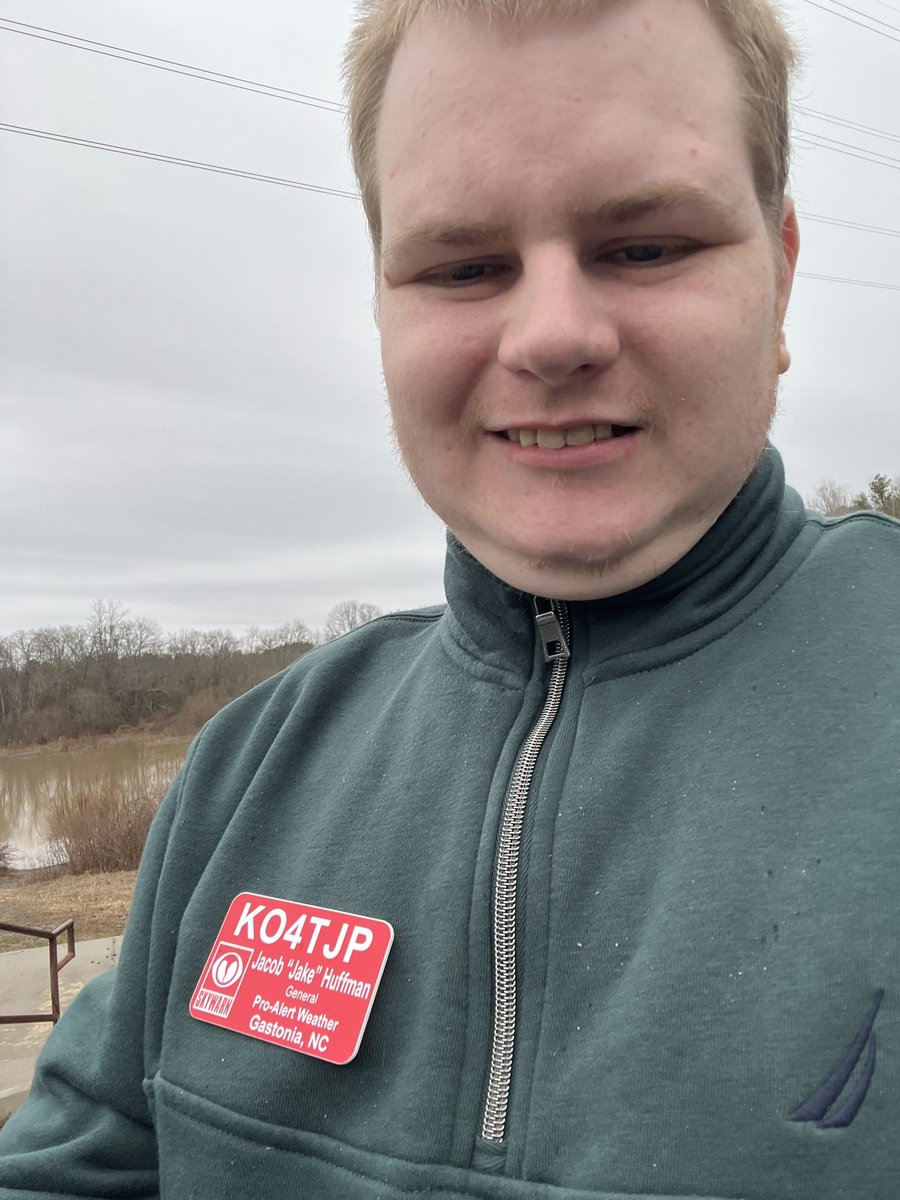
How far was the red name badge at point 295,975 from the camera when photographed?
3.32ft

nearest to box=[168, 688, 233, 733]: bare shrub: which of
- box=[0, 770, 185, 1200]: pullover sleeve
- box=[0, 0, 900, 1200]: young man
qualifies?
box=[0, 770, 185, 1200]: pullover sleeve

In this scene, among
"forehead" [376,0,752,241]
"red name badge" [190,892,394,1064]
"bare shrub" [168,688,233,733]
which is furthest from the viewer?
"bare shrub" [168,688,233,733]

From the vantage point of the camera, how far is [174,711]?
4012 centimetres

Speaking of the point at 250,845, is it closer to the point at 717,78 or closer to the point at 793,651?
the point at 793,651

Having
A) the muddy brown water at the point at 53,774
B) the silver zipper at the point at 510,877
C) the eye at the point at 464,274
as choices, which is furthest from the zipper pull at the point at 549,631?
the muddy brown water at the point at 53,774

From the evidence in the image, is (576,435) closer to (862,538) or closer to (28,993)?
(862,538)

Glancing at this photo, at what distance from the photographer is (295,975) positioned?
1070 mm

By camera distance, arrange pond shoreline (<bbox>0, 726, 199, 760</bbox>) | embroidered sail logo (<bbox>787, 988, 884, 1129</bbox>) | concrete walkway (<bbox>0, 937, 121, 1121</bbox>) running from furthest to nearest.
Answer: pond shoreline (<bbox>0, 726, 199, 760</bbox>) < concrete walkway (<bbox>0, 937, 121, 1121</bbox>) < embroidered sail logo (<bbox>787, 988, 884, 1129</bbox>)

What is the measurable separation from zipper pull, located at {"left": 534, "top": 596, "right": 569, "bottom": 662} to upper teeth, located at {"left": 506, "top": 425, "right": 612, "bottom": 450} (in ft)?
0.70

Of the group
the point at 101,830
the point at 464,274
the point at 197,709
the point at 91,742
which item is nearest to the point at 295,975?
the point at 464,274

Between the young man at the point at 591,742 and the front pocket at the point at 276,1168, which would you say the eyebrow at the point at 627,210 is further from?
the front pocket at the point at 276,1168

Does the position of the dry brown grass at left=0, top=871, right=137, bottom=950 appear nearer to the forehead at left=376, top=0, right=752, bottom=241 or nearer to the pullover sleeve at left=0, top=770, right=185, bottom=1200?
the pullover sleeve at left=0, top=770, right=185, bottom=1200

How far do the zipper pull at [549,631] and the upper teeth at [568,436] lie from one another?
21 centimetres

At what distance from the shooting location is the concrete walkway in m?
7.01
